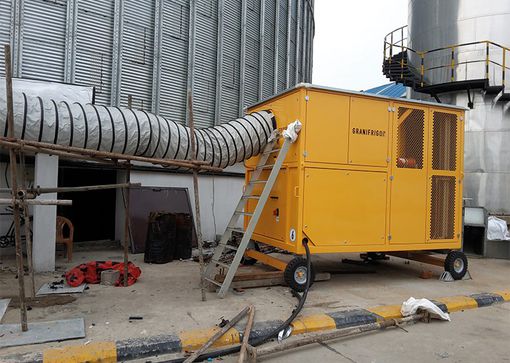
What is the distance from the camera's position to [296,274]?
20.9ft

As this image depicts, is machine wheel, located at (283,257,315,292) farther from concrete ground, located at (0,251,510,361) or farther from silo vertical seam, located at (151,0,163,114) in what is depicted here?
silo vertical seam, located at (151,0,163,114)

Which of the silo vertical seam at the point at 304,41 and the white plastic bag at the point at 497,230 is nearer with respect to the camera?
the white plastic bag at the point at 497,230

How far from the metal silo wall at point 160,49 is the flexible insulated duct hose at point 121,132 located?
16.0 feet

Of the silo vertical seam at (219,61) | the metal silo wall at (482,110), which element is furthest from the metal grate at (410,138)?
the silo vertical seam at (219,61)

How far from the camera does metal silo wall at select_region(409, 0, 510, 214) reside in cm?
1056

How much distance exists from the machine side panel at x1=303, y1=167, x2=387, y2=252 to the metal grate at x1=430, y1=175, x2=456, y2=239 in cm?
115

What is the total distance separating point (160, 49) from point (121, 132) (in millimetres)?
6470

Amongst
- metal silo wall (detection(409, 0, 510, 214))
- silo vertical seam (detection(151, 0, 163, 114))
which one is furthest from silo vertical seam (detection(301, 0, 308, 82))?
silo vertical seam (detection(151, 0, 163, 114))

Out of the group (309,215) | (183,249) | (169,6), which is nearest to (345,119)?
(309,215)

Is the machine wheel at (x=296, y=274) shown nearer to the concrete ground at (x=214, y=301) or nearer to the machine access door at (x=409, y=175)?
the concrete ground at (x=214, y=301)

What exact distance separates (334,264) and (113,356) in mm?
5910

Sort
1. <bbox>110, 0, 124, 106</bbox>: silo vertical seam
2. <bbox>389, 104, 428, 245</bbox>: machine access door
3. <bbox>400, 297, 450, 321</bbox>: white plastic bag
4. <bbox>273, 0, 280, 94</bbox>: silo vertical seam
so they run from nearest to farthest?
<bbox>400, 297, 450, 321</bbox>: white plastic bag
<bbox>389, 104, 428, 245</bbox>: machine access door
<bbox>110, 0, 124, 106</bbox>: silo vertical seam
<bbox>273, 0, 280, 94</bbox>: silo vertical seam

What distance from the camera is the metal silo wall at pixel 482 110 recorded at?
10562mm

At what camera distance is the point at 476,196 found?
10695 mm
